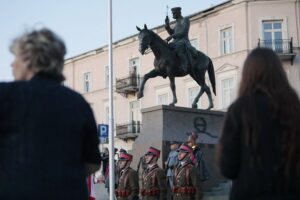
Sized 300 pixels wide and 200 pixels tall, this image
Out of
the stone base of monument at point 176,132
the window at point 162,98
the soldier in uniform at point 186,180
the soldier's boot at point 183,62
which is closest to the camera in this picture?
the soldier in uniform at point 186,180

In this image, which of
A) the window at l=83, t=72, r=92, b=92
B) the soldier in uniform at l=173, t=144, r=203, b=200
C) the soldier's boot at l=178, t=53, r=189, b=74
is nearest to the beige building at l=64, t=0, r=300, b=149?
the window at l=83, t=72, r=92, b=92

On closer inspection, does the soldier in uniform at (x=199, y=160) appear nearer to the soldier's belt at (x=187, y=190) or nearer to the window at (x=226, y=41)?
the soldier's belt at (x=187, y=190)

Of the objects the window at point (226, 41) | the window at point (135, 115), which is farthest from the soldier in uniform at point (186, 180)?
the window at point (135, 115)

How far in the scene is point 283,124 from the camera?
3670 millimetres

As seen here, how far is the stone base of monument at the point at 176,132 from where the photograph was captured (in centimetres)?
1433

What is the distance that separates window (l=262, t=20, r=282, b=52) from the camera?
36.3 meters

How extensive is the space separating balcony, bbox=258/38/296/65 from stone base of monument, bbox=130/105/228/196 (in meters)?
20.9

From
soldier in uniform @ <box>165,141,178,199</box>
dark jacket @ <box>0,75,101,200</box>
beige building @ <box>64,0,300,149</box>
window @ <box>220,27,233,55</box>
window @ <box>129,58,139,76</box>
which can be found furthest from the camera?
window @ <box>129,58,139,76</box>

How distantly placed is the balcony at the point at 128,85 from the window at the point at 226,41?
326 inches

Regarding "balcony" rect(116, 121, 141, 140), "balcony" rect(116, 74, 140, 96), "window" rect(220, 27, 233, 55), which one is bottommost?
"balcony" rect(116, 121, 141, 140)

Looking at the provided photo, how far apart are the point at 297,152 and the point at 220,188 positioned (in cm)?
1064

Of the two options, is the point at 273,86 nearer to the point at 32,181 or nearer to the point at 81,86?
the point at 32,181

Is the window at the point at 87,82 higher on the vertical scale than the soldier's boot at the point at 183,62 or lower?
higher

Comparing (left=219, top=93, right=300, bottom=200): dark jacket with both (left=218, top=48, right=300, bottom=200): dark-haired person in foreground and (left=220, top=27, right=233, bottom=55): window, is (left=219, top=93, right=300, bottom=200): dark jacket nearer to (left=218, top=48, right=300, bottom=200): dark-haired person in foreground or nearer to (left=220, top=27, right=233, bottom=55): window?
(left=218, top=48, right=300, bottom=200): dark-haired person in foreground
